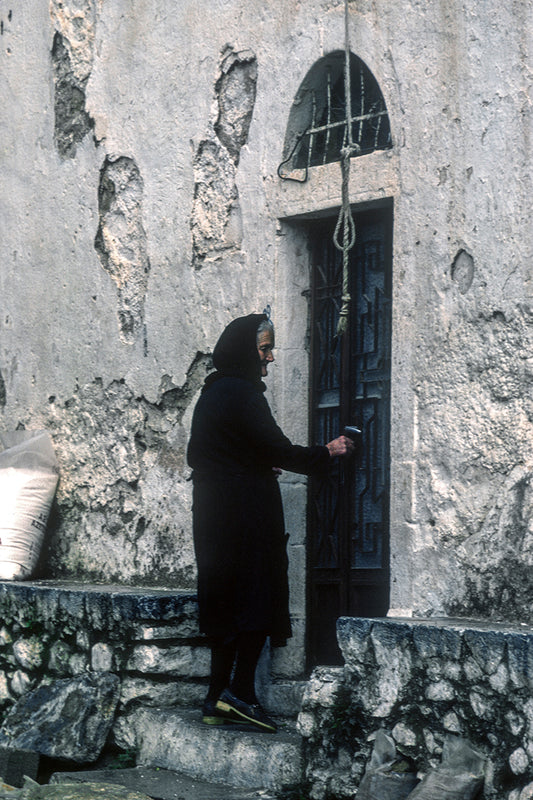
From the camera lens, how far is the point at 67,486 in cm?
629

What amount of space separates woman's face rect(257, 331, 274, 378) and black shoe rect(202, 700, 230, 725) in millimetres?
1276

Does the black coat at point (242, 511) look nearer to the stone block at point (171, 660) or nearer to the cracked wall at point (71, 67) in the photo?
the stone block at point (171, 660)

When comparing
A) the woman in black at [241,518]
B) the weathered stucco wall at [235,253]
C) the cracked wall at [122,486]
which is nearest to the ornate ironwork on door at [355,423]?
the weathered stucco wall at [235,253]

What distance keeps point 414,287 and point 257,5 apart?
5.24ft

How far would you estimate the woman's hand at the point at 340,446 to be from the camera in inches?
183

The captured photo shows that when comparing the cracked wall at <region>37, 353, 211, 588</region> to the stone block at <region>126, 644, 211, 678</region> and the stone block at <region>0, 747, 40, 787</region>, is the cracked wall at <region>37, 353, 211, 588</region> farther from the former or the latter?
the stone block at <region>0, 747, 40, 787</region>

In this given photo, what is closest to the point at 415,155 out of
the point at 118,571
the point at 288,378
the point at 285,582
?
the point at 288,378

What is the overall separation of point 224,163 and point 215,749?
2485 millimetres

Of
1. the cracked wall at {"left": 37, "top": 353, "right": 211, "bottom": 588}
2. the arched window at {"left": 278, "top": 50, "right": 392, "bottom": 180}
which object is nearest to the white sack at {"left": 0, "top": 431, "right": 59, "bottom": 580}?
the cracked wall at {"left": 37, "top": 353, "right": 211, "bottom": 588}

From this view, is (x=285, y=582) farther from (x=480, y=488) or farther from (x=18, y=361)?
(x=18, y=361)

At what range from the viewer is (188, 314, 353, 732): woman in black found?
4590 mm

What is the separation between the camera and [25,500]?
611 cm

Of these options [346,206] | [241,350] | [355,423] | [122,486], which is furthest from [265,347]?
[122,486]

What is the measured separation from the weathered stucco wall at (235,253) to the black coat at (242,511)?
404mm
